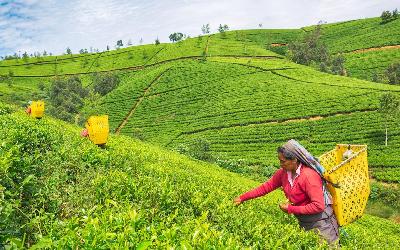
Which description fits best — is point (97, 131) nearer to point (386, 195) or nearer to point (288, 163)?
point (288, 163)

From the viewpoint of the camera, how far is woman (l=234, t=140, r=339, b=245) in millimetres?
5559

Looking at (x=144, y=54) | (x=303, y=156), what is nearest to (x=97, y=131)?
(x=303, y=156)

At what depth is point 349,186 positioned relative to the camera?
596 cm

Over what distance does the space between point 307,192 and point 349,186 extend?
0.86m

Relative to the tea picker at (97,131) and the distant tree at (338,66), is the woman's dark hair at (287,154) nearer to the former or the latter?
the tea picker at (97,131)

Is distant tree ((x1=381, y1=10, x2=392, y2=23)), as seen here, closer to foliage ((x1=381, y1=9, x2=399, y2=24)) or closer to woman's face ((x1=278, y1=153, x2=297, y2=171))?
foliage ((x1=381, y1=9, x2=399, y2=24))

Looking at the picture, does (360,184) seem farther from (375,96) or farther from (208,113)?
(208,113)

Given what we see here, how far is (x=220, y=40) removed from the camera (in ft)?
417

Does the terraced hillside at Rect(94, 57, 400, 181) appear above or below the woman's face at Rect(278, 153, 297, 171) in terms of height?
below

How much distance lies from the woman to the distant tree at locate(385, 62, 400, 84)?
89103 mm

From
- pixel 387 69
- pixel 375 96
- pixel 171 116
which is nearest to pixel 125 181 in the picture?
pixel 375 96

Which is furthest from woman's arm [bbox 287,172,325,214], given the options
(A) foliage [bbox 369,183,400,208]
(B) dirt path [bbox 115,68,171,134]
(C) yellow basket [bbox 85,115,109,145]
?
(B) dirt path [bbox 115,68,171,134]

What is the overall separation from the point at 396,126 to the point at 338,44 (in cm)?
8545

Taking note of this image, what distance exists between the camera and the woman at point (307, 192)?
5.56 metres
